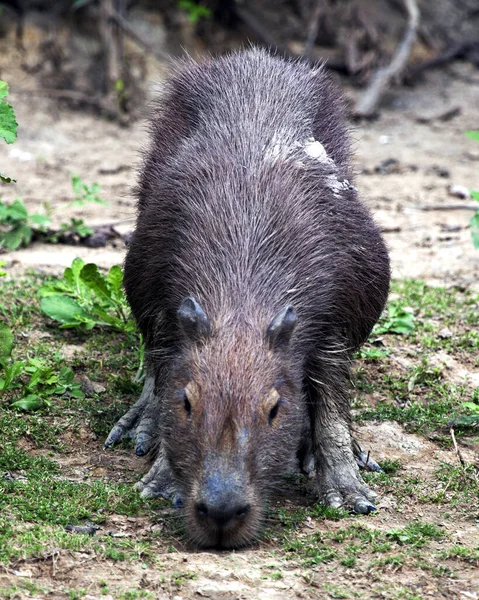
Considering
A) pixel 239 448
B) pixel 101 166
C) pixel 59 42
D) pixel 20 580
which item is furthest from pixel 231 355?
pixel 59 42

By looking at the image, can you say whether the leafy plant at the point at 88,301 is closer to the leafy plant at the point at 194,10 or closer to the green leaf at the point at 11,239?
the green leaf at the point at 11,239

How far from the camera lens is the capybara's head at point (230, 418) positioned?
11.5 ft

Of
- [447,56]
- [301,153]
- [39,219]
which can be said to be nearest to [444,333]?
[301,153]

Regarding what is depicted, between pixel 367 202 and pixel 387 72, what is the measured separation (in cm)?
434

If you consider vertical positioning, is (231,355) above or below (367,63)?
above

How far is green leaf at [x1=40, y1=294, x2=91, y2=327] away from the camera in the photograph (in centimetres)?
549

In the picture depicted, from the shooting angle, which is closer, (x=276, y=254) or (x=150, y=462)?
(x=276, y=254)

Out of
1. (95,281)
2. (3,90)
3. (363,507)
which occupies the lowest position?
(95,281)

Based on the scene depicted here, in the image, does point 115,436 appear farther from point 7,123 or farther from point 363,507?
point 7,123

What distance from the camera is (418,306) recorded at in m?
6.24

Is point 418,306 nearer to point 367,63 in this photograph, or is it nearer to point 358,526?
point 358,526

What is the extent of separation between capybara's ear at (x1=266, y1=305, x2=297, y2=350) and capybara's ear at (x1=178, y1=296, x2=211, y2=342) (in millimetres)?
243

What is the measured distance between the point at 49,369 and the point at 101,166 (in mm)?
4729

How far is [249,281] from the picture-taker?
13.2 feet
